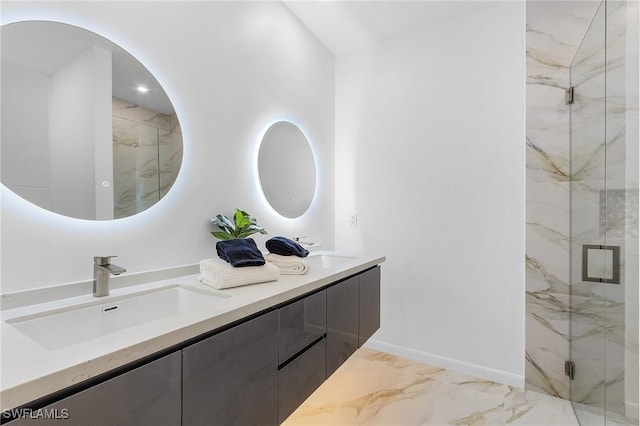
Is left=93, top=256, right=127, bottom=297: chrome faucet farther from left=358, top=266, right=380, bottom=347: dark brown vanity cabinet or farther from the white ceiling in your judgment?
the white ceiling

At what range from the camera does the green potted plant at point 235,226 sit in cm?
159

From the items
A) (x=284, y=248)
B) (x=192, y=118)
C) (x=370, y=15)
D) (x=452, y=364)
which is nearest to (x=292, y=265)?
(x=284, y=248)

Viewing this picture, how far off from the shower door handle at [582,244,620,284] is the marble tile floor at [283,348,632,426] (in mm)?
875

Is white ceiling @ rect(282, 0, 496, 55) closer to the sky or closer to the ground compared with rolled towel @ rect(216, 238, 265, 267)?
closer to the sky

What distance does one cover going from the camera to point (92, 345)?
67 cm

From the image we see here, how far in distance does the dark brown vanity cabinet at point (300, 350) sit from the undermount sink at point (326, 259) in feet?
2.15

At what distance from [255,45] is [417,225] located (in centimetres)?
169

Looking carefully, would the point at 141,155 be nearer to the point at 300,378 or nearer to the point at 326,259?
the point at 300,378

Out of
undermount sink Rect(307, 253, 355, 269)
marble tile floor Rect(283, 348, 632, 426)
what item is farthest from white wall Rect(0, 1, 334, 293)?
marble tile floor Rect(283, 348, 632, 426)

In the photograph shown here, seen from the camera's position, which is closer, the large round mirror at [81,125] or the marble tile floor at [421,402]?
the large round mirror at [81,125]

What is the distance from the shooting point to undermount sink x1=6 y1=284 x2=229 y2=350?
884mm

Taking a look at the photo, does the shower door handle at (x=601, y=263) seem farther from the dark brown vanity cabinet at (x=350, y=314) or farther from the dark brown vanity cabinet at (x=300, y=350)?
the dark brown vanity cabinet at (x=300, y=350)

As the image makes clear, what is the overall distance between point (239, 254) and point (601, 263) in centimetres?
173

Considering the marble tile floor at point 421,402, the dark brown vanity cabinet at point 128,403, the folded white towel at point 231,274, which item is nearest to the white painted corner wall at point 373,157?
the marble tile floor at point 421,402
